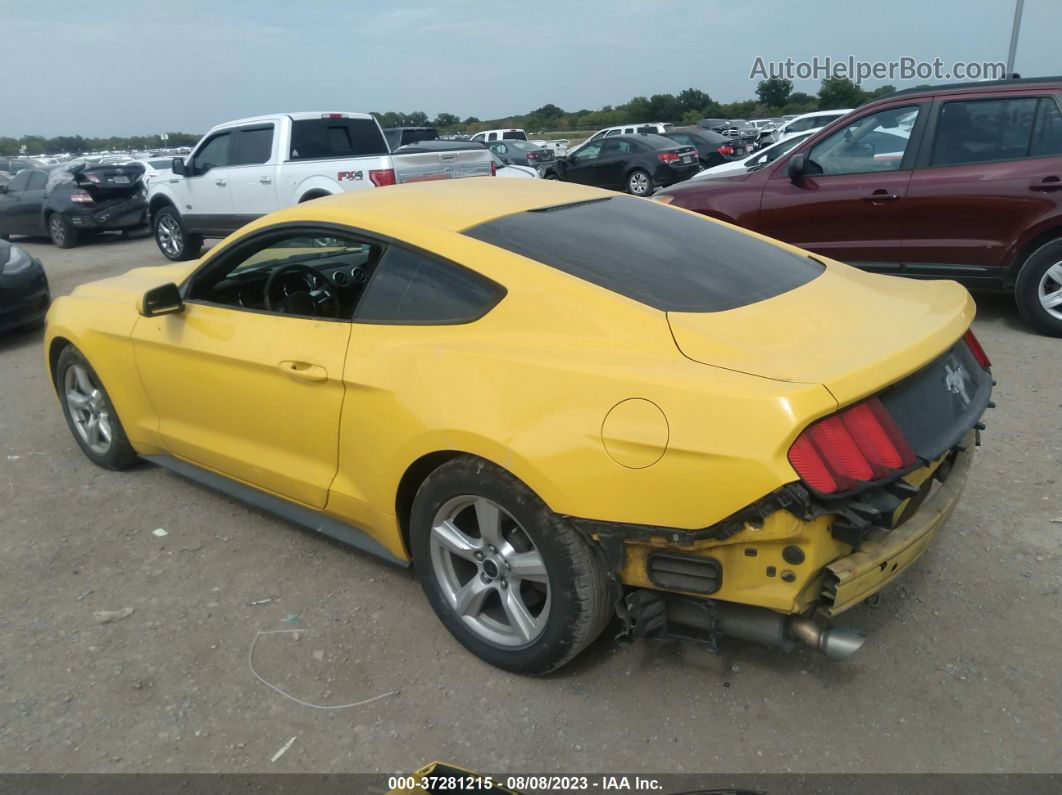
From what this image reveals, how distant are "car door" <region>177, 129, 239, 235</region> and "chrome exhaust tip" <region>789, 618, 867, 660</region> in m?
10.3

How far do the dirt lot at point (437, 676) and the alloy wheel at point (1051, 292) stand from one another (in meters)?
2.69

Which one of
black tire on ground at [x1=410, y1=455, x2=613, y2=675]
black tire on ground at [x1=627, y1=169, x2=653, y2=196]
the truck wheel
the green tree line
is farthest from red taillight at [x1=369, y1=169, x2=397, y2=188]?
the green tree line

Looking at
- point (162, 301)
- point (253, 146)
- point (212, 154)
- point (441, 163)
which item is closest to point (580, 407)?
point (162, 301)

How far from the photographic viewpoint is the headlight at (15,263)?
7.96 metres

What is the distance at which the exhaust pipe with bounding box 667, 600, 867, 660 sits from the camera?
2.36 metres

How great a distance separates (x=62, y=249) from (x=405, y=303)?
14211 millimetres

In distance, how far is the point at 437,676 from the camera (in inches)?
113

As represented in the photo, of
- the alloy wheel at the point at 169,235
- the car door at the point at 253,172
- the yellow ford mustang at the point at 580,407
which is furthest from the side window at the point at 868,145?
the alloy wheel at the point at 169,235

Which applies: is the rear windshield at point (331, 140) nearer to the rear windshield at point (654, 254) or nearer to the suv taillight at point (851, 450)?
the rear windshield at point (654, 254)

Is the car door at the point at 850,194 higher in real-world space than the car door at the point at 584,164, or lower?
higher

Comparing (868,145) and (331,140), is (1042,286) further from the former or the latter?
(331,140)

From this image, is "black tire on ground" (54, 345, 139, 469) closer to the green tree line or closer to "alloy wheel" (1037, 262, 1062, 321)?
"alloy wheel" (1037, 262, 1062, 321)

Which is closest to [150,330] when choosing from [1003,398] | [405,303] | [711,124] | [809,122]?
[405,303]

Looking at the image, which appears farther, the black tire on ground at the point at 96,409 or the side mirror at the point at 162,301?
the black tire on ground at the point at 96,409
